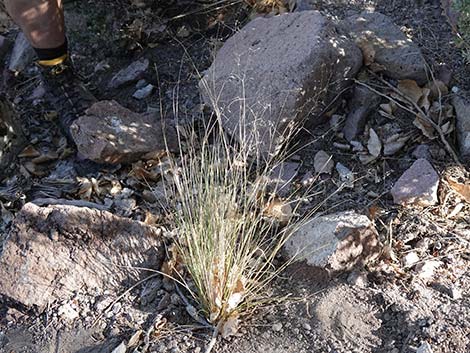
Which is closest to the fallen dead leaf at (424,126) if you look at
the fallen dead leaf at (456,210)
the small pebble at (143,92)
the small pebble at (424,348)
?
the fallen dead leaf at (456,210)

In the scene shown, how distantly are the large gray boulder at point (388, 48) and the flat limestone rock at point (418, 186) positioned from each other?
21.5 inches

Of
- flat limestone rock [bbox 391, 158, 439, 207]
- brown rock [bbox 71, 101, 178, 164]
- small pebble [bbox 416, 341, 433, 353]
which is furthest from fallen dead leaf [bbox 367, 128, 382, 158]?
small pebble [bbox 416, 341, 433, 353]

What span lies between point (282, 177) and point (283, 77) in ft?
1.54

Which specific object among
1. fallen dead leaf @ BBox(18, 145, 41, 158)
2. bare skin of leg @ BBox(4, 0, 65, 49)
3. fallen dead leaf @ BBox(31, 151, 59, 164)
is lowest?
fallen dead leaf @ BBox(31, 151, 59, 164)

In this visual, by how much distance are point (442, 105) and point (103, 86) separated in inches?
74.9

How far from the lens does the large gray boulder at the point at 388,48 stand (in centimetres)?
336

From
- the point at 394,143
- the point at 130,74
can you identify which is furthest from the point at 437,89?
the point at 130,74

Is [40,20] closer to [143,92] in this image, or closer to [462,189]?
[143,92]

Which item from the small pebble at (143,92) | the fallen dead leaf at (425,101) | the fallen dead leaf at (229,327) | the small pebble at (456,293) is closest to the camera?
the fallen dead leaf at (229,327)

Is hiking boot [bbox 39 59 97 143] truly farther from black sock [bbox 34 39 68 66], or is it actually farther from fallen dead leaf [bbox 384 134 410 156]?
fallen dead leaf [bbox 384 134 410 156]

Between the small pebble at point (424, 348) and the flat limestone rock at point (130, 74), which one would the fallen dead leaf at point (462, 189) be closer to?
the small pebble at point (424, 348)

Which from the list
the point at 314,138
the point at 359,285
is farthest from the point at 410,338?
the point at 314,138

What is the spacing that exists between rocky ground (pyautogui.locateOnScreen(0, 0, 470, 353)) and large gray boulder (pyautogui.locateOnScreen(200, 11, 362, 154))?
0.02 metres

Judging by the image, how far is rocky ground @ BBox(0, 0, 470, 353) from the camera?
2.51m
